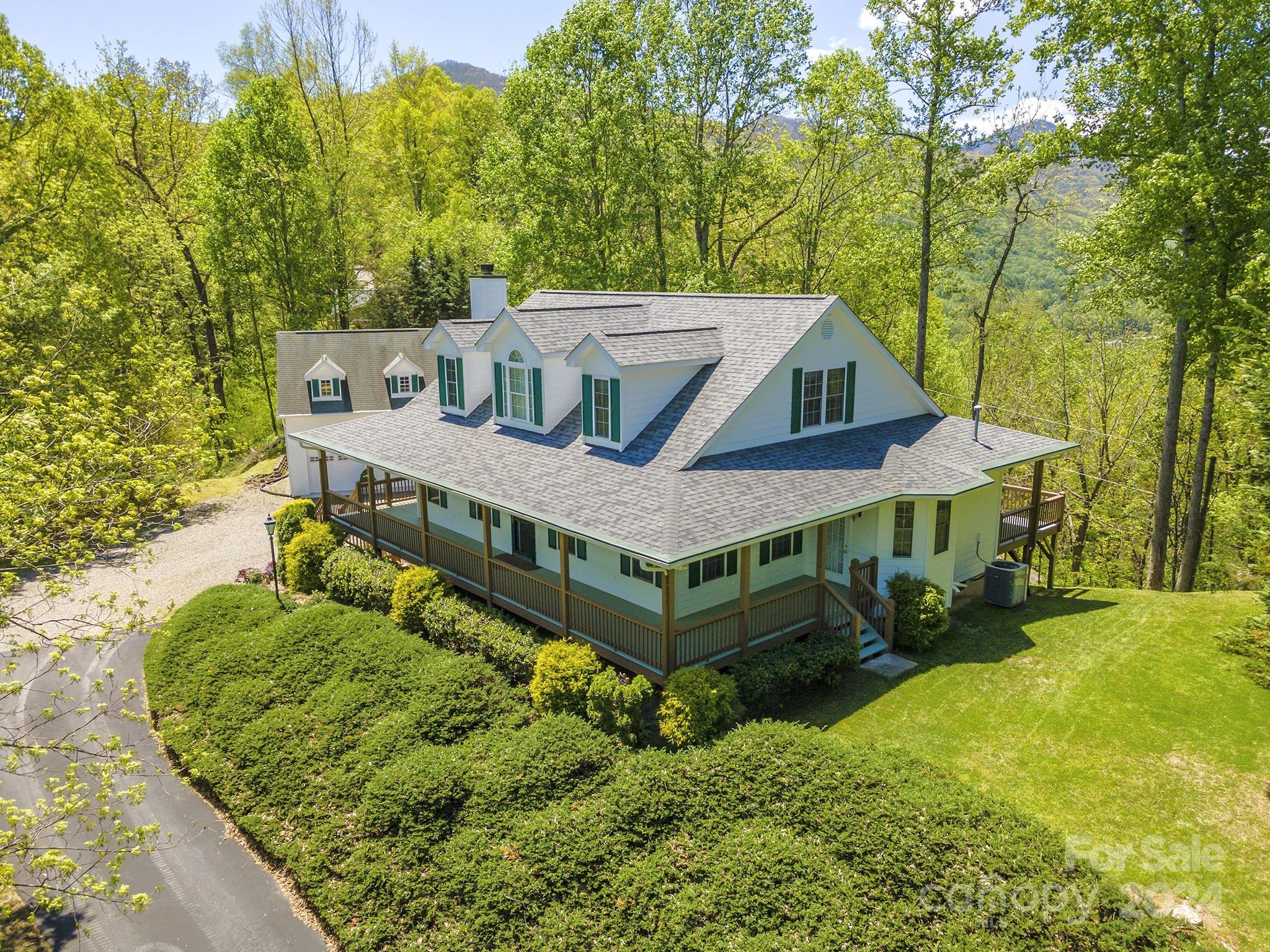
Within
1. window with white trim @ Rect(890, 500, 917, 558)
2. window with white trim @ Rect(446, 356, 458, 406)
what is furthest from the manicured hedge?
window with white trim @ Rect(446, 356, 458, 406)

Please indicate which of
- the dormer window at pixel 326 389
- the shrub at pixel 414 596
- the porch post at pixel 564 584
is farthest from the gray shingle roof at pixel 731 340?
the dormer window at pixel 326 389

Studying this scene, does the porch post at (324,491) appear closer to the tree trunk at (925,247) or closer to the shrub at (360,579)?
the shrub at (360,579)

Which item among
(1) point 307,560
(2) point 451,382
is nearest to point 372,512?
(1) point 307,560

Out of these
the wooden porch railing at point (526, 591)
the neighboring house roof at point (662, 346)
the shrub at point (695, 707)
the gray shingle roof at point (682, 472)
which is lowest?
the shrub at point (695, 707)

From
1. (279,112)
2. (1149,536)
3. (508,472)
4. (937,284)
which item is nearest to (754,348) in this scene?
(508,472)

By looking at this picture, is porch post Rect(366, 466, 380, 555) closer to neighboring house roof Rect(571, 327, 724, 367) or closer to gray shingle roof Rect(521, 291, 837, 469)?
gray shingle roof Rect(521, 291, 837, 469)

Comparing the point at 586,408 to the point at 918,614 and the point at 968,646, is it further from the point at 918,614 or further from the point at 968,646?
the point at 968,646
